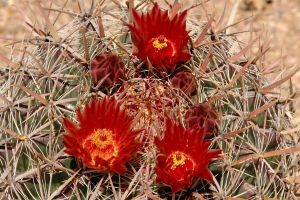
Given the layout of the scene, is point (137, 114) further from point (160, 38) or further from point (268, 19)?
point (268, 19)

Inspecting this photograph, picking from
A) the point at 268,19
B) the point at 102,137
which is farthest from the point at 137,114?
the point at 268,19

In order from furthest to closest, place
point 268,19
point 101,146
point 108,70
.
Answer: point 268,19, point 108,70, point 101,146

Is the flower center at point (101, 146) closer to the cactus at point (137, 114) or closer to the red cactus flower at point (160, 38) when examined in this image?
the cactus at point (137, 114)

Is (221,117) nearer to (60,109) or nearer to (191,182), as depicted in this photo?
(191,182)

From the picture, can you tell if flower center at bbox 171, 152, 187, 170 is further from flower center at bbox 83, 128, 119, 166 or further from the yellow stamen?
the yellow stamen

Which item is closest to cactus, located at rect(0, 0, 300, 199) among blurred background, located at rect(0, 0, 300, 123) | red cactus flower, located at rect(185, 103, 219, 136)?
red cactus flower, located at rect(185, 103, 219, 136)

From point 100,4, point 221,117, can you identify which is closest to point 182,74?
point 221,117
